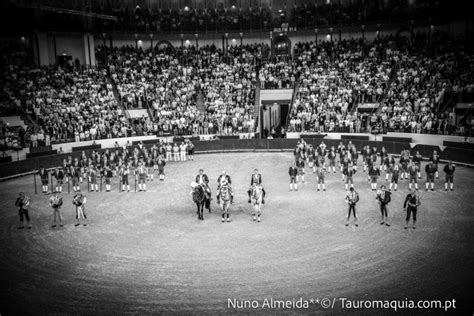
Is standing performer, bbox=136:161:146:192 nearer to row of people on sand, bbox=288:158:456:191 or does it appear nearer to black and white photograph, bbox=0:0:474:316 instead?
black and white photograph, bbox=0:0:474:316

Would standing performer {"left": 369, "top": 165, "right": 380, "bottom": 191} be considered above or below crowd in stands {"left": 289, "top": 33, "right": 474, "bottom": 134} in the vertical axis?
below

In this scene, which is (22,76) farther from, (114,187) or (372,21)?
(372,21)

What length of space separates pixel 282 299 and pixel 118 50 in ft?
144

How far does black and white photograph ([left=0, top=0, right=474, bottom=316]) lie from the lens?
12625mm

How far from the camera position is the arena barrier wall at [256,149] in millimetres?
29844

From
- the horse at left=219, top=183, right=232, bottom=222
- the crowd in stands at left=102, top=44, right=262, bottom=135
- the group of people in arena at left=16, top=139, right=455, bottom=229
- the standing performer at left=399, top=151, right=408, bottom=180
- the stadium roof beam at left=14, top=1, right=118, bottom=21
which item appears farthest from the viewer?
the crowd in stands at left=102, top=44, right=262, bottom=135

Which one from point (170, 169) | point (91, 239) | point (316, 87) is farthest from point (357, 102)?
point (91, 239)

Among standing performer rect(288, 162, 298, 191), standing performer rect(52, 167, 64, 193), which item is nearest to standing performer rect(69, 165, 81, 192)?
standing performer rect(52, 167, 64, 193)

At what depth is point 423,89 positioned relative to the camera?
123 feet

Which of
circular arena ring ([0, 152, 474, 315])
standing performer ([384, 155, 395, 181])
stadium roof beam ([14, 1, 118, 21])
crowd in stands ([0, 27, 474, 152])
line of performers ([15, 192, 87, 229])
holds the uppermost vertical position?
stadium roof beam ([14, 1, 118, 21])

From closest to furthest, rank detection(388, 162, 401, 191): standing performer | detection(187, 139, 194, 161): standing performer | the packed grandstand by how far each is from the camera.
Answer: detection(388, 162, 401, 191): standing performer → detection(187, 139, 194, 161): standing performer → the packed grandstand

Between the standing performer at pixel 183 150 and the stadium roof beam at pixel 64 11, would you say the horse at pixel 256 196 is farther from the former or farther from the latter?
the stadium roof beam at pixel 64 11

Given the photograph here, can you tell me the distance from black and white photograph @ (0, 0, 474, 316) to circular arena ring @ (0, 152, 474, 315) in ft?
0.25

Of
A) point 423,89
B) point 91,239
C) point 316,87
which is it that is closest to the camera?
point 91,239
